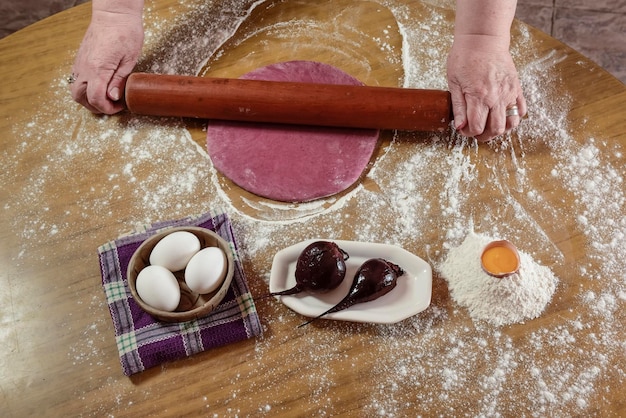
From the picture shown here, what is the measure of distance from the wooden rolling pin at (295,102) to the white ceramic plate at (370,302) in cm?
33

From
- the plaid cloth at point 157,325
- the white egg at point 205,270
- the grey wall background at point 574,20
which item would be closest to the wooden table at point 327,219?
the plaid cloth at point 157,325

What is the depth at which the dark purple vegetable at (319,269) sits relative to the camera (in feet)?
3.92

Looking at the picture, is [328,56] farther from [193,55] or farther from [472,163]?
[472,163]

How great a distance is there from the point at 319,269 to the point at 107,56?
0.79 metres

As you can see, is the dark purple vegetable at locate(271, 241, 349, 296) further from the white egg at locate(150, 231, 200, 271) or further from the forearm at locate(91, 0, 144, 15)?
the forearm at locate(91, 0, 144, 15)

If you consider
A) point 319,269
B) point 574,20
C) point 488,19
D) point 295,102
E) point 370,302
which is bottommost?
point 574,20

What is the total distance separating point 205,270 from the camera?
114 cm

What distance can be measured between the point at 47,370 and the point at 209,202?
511 mm

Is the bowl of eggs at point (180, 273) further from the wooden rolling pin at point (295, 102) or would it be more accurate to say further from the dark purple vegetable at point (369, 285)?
the wooden rolling pin at point (295, 102)

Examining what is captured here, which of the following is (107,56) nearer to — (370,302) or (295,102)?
(295,102)

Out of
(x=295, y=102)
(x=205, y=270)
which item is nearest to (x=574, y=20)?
(x=295, y=102)

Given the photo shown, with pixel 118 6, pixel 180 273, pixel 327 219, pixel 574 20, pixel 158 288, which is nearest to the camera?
pixel 158 288

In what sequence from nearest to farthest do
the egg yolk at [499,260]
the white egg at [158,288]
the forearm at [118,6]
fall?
the white egg at [158,288] < the egg yolk at [499,260] < the forearm at [118,6]

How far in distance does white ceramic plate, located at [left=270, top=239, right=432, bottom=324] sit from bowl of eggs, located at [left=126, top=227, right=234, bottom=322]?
14cm
